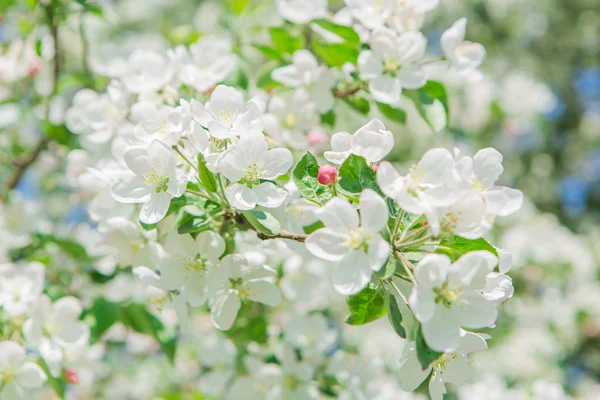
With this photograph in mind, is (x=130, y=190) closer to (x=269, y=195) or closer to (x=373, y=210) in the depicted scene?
(x=269, y=195)

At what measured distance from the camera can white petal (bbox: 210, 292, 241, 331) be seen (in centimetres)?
137

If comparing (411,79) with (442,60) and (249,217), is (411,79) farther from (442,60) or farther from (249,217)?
(249,217)

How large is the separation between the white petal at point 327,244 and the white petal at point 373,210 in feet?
0.24

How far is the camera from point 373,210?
106cm

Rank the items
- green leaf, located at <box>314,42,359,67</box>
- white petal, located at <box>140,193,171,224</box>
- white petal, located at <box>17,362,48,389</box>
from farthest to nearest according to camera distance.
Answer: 1. green leaf, located at <box>314,42,359,67</box>
2. white petal, located at <box>17,362,48,389</box>
3. white petal, located at <box>140,193,171,224</box>

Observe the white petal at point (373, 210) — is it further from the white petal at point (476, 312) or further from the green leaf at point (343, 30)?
the green leaf at point (343, 30)

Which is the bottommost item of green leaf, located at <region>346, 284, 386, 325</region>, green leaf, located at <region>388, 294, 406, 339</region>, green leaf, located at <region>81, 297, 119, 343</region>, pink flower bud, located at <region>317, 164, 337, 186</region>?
green leaf, located at <region>81, 297, 119, 343</region>

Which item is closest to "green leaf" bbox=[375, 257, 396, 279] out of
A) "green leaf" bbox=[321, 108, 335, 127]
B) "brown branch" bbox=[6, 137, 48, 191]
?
"green leaf" bbox=[321, 108, 335, 127]

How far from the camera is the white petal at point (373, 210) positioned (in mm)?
1059

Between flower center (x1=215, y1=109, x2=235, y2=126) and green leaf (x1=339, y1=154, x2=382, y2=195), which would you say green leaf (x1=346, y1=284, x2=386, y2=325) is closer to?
green leaf (x1=339, y1=154, x2=382, y2=195)

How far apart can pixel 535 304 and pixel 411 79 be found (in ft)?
7.85

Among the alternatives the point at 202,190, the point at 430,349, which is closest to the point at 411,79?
the point at 202,190

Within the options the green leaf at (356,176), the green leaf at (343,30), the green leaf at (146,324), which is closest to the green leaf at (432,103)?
the green leaf at (343,30)

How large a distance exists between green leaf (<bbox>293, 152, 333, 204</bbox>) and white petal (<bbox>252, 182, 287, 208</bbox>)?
59 mm
